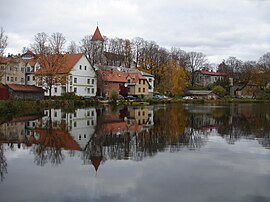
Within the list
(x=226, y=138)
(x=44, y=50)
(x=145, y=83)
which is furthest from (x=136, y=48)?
(x=226, y=138)

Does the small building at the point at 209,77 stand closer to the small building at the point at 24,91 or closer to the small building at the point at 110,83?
the small building at the point at 110,83

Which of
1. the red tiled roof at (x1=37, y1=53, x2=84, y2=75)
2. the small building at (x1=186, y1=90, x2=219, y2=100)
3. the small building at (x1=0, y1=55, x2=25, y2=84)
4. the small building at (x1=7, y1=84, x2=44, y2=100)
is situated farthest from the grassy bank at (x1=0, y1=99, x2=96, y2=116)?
the small building at (x1=186, y1=90, x2=219, y2=100)

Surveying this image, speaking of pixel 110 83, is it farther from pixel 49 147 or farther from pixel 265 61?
pixel 265 61

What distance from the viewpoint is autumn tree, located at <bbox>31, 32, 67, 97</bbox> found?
4683 centimetres

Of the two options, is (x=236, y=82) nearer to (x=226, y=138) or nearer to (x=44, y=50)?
(x=44, y=50)

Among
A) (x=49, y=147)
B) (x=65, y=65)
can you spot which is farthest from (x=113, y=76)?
(x=49, y=147)

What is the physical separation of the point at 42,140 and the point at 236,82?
106m

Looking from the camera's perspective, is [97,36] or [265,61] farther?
[265,61]

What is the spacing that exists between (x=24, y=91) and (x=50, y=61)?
6253 millimetres

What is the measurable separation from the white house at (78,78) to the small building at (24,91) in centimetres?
210

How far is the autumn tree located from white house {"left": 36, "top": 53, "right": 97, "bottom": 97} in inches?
124

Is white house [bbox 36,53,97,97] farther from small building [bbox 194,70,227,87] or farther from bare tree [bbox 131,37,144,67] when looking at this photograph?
small building [bbox 194,70,227,87]

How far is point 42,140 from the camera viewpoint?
47.3ft

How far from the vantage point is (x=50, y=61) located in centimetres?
4862
